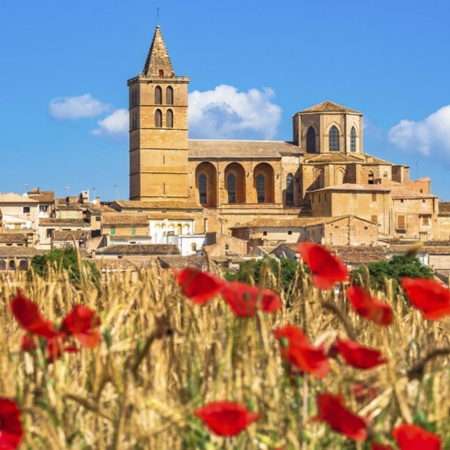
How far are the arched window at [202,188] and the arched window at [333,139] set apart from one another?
9281mm

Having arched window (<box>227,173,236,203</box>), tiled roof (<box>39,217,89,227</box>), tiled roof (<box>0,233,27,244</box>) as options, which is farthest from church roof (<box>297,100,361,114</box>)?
tiled roof (<box>0,233,27,244</box>)

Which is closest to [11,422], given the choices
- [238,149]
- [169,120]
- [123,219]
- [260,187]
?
[123,219]

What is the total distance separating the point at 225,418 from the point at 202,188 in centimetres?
7081

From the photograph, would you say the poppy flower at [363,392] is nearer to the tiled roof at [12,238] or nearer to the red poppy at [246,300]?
the red poppy at [246,300]

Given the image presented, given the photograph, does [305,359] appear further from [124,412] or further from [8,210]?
[8,210]

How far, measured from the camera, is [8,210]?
7250 cm

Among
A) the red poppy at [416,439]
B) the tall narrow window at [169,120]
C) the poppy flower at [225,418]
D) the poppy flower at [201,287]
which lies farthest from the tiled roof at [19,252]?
the red poppy at [416,439]

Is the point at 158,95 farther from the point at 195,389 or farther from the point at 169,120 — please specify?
the point at 195,389

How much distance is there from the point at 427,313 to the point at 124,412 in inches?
39.1

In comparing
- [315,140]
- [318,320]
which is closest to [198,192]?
[315,140]

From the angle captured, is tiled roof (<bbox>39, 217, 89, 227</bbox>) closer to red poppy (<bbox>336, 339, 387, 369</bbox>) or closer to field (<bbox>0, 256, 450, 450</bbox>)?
field (<bbox>0, 256, 450, 450</bbox>)

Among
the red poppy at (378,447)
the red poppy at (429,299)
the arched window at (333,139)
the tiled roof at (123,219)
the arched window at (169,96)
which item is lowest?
the red poppy at (378,447)

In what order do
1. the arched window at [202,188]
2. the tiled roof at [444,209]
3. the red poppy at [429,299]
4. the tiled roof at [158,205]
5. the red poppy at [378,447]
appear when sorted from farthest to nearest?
1. the arched window at [202,188]
2. the tiled roof at [444,209]
3. the tiled roof at [158,205]
4. the red poppy at [429,299]
5. the red poppy at [378,447]

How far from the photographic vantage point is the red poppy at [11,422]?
2473mm
